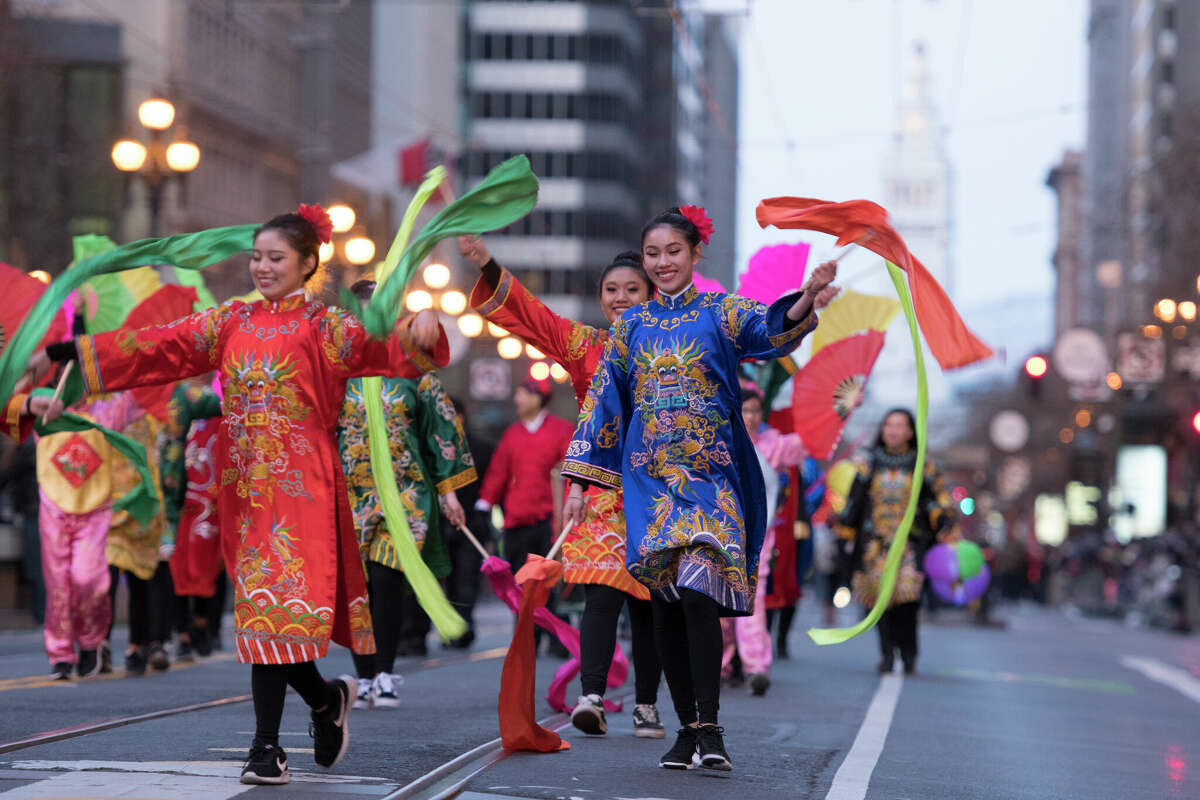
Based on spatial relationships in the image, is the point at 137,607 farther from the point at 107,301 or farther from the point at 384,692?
the point at 384,692

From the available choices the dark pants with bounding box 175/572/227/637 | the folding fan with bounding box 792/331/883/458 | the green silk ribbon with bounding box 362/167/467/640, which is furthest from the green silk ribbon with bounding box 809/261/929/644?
the dark pants with bounding box 175/572/227/637

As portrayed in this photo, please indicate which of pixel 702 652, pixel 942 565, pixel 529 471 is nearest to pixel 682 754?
pixel 702 652

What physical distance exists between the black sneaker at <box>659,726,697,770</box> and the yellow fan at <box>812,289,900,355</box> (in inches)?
225

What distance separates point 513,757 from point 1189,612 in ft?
83.9

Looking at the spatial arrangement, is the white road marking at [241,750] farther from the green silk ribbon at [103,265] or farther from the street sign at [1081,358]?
the street sign at [1081,358]

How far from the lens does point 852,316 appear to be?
1299 cm

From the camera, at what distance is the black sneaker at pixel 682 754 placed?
7230mm

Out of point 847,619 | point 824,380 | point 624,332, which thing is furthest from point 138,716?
point 847,619

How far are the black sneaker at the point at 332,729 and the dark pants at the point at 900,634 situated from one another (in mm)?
8185

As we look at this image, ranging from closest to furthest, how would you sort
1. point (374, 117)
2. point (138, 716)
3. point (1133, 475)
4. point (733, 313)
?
point (733, 313)
point (138, 716)
point (1133, 475)
point (374, 117)

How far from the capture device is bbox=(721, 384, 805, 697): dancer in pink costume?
11.5m

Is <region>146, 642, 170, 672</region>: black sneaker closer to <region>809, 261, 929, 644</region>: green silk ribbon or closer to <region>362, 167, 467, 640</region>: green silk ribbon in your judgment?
<region>362, 167, 467, 640</region>: green silk ribbon

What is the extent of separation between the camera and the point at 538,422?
13.7 meters

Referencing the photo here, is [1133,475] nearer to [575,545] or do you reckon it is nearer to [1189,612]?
[1189,612]
